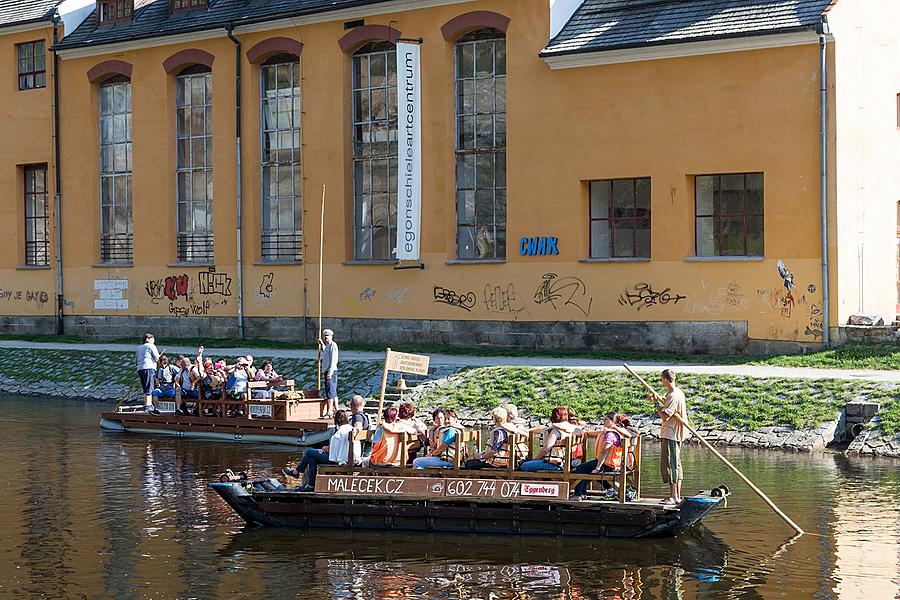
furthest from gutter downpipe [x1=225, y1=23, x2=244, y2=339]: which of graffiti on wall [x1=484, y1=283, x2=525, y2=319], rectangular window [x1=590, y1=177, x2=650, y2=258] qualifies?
Result: rectangular window [x1=590, y1=177, x2=650, y2=258]

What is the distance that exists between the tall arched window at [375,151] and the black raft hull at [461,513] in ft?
67.2

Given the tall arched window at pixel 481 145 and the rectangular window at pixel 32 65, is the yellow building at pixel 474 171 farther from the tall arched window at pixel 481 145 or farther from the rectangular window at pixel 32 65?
the rectangular window at pixel 32 65

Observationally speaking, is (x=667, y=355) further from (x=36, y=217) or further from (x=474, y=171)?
(x=36, y=217)

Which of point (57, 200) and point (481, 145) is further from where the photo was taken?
point (57, 200)

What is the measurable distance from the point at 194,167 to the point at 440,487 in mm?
26604

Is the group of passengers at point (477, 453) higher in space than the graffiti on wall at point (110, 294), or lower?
lower

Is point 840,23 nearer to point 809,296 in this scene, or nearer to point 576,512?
point 809,296

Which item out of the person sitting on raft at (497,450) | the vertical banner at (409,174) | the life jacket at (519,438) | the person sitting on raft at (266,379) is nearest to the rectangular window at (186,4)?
the vertical banner at (409,174)

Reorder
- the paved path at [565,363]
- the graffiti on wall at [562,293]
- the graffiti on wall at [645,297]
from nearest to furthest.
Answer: the paved path at [565,363] < the graffiti on wall at [645,297] < the graffiti on wall at [562,293]

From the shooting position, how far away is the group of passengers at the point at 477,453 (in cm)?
1892

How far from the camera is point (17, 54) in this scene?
157 ft

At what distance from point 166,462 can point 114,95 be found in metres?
22.8

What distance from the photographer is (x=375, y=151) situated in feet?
132

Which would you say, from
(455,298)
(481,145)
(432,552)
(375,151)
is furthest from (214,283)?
(432,552)
